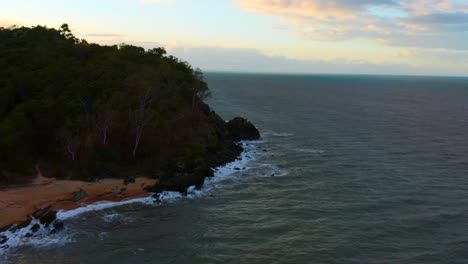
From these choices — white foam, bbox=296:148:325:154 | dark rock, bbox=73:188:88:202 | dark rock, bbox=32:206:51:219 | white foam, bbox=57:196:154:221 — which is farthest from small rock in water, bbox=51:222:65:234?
white foam, bbox=296:148:325:154

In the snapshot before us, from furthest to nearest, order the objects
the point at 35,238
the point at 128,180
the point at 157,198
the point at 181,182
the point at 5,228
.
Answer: the point at 128,180 → the point at 181,182 → the point at 157,198 → the point at 5,228 → the point at 35,238

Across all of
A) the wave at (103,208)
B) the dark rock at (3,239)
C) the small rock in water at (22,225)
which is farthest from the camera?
the small rock in water at (22,225)

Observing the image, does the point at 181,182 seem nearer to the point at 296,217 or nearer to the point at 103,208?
the point at 103,208

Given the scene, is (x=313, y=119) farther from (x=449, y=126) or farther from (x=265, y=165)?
(x=265, y=165)

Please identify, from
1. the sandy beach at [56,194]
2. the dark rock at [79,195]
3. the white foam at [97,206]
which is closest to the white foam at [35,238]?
the sandy beach at [56,194]

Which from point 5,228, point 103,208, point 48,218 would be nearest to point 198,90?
point 103,208

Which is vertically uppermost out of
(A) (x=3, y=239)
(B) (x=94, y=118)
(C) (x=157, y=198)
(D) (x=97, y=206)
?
(B) (x=94, y=118)

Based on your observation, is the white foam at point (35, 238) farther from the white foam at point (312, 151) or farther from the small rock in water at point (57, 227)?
the white foam at point (312, 151)
